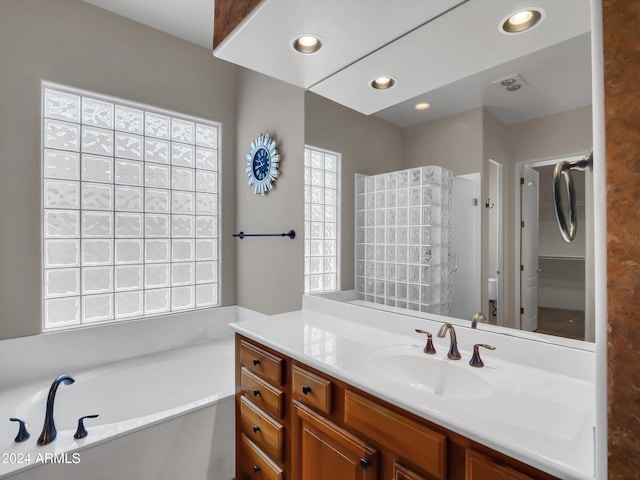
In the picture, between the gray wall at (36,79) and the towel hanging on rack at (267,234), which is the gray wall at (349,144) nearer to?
the towel hanging on rack at (267,234)

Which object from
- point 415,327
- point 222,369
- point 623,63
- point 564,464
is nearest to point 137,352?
point 222,369

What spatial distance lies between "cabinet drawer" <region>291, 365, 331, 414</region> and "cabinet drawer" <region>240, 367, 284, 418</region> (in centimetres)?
11

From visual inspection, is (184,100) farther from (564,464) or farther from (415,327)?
(564,464)

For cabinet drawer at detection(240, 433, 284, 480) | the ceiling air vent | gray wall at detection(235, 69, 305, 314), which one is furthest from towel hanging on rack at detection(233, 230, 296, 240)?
the ceiling air vent

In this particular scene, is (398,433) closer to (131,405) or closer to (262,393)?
(262,393)

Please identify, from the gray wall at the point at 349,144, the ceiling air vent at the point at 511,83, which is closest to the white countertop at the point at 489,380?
the gray wall at the point at 349,144

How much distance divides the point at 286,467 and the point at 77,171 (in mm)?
2272

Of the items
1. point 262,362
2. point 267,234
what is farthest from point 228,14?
point 262,362

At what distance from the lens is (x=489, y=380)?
1.04 metres

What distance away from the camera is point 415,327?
4.75 feet

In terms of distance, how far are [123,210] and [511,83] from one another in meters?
2.52

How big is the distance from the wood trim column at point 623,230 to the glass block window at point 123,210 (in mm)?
2689

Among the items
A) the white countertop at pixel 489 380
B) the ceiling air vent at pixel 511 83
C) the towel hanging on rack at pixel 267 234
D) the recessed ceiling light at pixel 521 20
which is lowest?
the white countertop at pixel 489 380

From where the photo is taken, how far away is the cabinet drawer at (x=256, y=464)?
1.38 m
